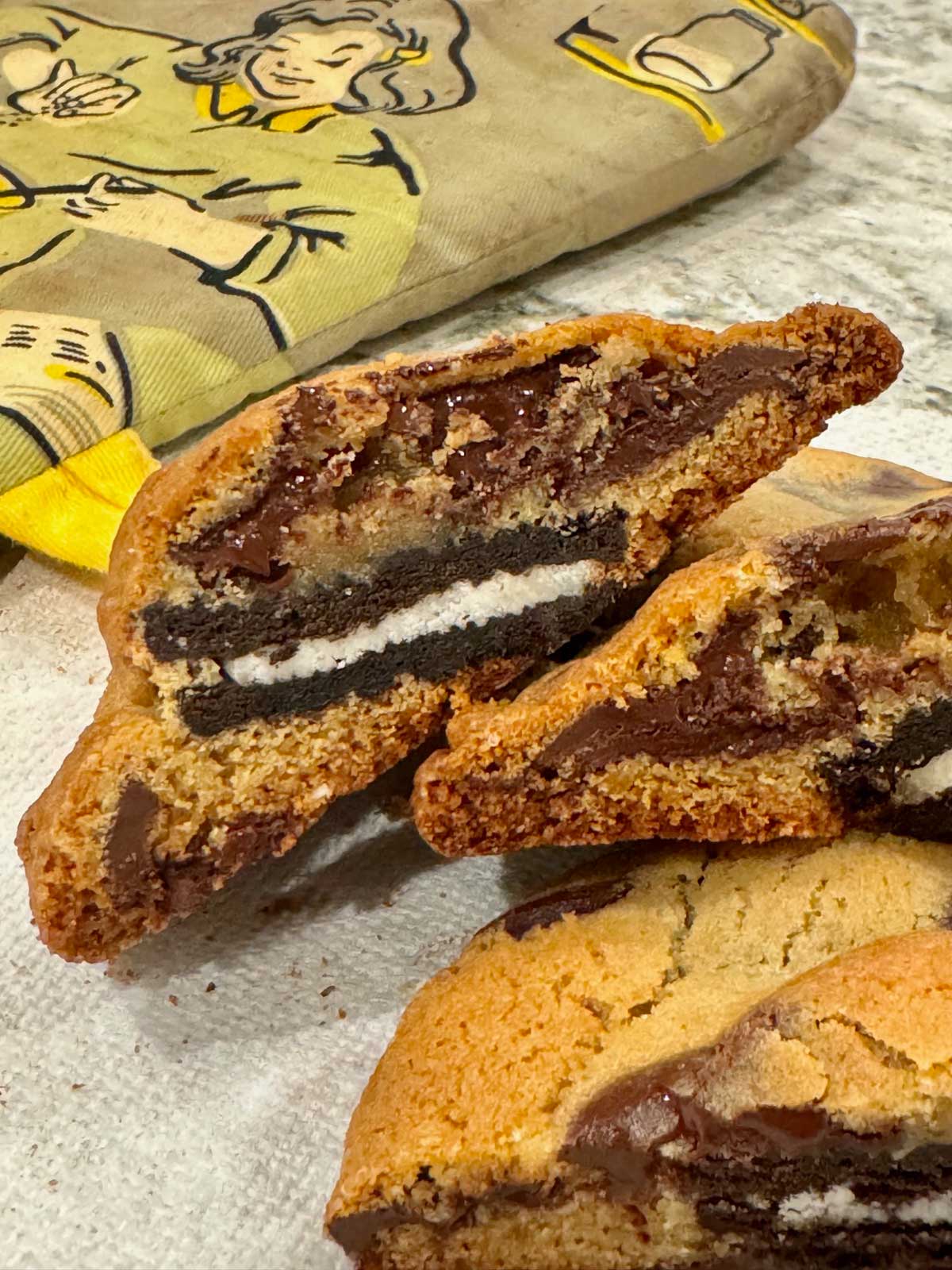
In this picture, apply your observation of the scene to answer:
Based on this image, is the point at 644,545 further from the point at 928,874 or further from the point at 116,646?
the point at 116,646

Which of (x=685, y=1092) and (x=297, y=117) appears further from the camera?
(x=297, y=117)

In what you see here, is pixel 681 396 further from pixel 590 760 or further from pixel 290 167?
pixel 290 167

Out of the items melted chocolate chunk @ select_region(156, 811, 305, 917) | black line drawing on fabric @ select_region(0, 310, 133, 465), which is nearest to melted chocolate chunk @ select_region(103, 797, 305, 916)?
melted chocolate chunk @ select_region(156, 811, 305, 917)

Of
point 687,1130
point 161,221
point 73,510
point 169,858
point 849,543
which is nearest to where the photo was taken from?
point 687,1130

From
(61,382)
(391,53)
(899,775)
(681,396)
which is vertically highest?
(681,396)

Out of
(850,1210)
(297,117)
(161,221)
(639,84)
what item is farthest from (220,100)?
(850,1210)

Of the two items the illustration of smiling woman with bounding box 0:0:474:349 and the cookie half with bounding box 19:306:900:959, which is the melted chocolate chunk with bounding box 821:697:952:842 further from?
the illustration of smiling woman with bounding box 0:0:474:349
